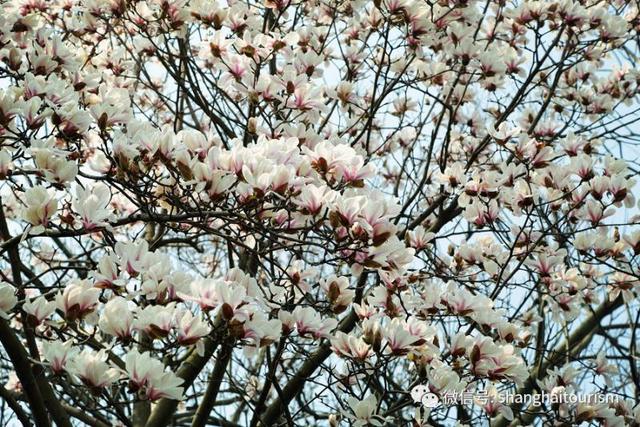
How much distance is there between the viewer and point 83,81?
269 centimetres

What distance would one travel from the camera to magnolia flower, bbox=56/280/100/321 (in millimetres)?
1782

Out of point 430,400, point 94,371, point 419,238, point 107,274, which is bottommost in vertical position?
point 94,371

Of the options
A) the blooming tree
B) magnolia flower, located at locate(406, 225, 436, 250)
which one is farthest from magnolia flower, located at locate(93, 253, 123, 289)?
magnolia flower, located at locate(406, 225, 436, 250)

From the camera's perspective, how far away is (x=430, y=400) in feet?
7.52

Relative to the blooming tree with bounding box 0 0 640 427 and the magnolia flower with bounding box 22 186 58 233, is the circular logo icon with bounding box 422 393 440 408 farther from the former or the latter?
the magnolia flower with bounding box 22 186 58 233

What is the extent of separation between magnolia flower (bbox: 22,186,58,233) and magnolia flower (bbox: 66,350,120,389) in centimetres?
41

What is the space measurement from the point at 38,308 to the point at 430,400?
1.17m

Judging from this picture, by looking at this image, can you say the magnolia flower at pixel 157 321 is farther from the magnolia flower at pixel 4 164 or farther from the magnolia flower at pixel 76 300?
the magnolia flower at pixel 4 164

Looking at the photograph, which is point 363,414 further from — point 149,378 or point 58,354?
point 58,354

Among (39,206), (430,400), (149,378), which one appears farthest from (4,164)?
(430,400)

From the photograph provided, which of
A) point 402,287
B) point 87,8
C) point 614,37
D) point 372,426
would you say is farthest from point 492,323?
point 87,8

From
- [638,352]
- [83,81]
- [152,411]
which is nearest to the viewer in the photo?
[83,81]

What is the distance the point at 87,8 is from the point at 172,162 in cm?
158

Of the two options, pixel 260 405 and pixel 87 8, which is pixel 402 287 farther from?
pixel 87 8
